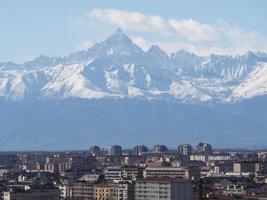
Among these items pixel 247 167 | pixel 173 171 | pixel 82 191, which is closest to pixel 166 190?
pixel 82 191

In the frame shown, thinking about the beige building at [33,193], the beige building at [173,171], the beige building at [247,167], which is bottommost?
the beige building at [33,193]

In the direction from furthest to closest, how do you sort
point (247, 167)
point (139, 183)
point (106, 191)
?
point (247, 167)
point (106, 191)
point (139, 183)

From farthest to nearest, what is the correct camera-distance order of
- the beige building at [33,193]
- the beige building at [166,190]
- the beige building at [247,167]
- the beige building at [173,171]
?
the beige building at [247,167], the beige building at [173,171], the beige building at [33,193], the beige building at [166,190]

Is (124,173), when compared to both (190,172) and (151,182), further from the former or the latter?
(151,182)

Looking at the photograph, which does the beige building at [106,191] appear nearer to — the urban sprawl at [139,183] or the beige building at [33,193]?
the urban sprawl at [139,183]

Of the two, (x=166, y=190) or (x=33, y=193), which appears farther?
(x=33, y=193)

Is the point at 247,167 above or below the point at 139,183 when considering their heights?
above

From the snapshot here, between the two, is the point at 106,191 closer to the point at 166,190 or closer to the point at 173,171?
the point at 166,190

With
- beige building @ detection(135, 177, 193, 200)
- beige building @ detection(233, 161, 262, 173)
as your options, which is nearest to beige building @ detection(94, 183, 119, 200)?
beige building @ detection(135, 177, 193, 200)

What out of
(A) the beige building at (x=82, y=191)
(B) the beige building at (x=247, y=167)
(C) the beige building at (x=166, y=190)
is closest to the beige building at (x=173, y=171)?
(B) the beige building at (x=247, y=167)

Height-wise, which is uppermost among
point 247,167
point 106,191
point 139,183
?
point 247,167

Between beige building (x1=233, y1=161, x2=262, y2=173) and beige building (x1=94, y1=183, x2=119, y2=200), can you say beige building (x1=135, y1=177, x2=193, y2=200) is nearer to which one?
beige building (x1=94, y1=183, x2=119, y2=200)

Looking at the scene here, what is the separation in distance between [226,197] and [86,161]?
266 feet

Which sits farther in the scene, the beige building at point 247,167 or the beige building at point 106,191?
the beige building at point 247,167
